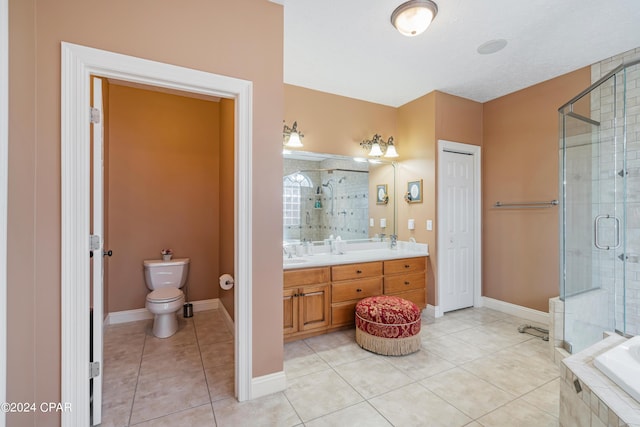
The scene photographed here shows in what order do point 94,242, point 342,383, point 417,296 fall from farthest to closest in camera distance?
point 417,296 → point 342,383 → point 94,242

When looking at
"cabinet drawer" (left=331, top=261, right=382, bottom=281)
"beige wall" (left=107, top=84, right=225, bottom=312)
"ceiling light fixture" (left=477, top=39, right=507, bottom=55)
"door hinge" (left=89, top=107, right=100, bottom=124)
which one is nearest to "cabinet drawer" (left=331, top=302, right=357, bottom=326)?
"cabinet drawer" (left=331, top=261, right=382, bottom=281)

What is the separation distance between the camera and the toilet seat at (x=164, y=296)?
272cm

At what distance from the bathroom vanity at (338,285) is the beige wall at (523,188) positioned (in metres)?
1.09

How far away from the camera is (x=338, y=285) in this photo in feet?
9.32

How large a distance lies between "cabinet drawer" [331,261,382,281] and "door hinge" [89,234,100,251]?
188 cm

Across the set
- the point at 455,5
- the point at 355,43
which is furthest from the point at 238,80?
the point at 455,5

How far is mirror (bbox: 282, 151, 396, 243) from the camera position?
3260 mm

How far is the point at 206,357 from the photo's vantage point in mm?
2439

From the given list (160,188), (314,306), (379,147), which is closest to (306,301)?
(314,306)

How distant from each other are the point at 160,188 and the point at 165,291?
1.24 meters

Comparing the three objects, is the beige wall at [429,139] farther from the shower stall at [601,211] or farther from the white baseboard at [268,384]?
the white baseboard at [268,384]

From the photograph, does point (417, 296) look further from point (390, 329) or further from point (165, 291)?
point (165, 291)

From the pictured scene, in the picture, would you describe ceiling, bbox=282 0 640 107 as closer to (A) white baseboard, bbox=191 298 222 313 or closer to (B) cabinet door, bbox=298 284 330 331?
(B) cabinet door, bbox=298 284 330 331

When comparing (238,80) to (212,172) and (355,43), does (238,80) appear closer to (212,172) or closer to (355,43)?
(355,43)
